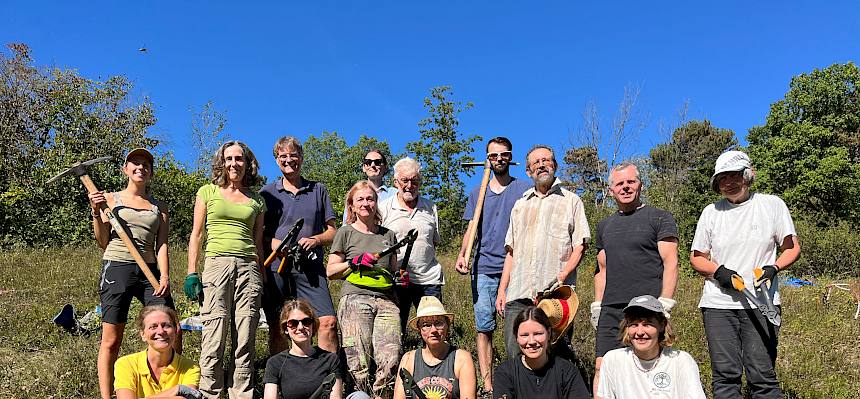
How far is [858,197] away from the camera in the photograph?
2591cm

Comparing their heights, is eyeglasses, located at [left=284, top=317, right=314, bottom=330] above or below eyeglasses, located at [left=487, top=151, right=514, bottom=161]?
below

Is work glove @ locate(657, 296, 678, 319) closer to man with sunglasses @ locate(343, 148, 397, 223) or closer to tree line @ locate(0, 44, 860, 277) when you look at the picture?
man with sunglasses @ locate(343, 148, 397, 223)

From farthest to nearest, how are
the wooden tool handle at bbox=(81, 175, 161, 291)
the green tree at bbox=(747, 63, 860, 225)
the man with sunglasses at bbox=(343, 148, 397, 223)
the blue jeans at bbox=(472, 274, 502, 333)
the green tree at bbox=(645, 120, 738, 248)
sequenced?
the green tree at bbox=(747, 63, 860, 225), the green tree at bbox=(645, 120, 738, 248), the man with sunglasses at bbox=(343, 148, 397, 223), the blue jeans at bbox=(472, 274, 502, 333), the wooden tool handle at bbox=(81, 175, 161, 291)

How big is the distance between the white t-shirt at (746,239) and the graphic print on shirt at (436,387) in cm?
181

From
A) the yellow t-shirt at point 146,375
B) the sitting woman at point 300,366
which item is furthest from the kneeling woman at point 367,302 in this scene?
the yellow t-shirt at point 146,375

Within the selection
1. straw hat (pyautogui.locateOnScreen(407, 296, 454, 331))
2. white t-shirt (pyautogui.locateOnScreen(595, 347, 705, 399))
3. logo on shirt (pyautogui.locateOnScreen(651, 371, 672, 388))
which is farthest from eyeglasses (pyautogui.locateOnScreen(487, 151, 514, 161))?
logo on shirt (pyautogui.locateOnScreen(651, 371, 672, 388))

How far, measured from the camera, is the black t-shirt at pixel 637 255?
389 centimetres

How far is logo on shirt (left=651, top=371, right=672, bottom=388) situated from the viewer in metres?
3.41

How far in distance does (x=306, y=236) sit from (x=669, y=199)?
1824cm

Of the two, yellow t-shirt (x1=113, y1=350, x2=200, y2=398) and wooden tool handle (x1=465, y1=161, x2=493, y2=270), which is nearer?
yellow t-shirt (x1=113, y1=350, x2=200, y2=398)

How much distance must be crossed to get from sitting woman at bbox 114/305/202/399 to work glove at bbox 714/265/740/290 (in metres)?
3.36

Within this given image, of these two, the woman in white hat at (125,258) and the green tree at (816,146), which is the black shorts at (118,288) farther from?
the green tree at (816,146)

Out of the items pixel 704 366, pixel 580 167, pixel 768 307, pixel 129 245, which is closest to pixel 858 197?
pixel 580 167

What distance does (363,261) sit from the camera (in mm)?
4156
